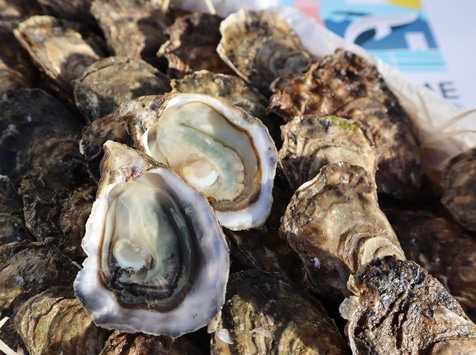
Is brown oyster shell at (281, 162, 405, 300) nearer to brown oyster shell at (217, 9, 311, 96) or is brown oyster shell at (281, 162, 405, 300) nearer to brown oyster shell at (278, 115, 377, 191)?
brown oyster shell at (278, 115, 377, 191)

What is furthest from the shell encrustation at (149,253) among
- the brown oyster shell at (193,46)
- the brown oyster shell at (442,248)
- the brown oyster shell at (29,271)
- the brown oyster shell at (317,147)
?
the brown oyster shell at (193,46)

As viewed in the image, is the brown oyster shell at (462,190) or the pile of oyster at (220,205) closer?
the pile of oyster at (220,205)

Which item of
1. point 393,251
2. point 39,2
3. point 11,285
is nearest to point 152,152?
point 11,285

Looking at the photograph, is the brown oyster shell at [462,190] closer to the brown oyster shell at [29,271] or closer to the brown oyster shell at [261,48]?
the brown oyster shell at [261,48]

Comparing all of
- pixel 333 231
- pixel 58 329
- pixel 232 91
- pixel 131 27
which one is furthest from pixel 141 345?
pixel 131 27

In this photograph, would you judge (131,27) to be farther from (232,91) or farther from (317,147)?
(317,147)
